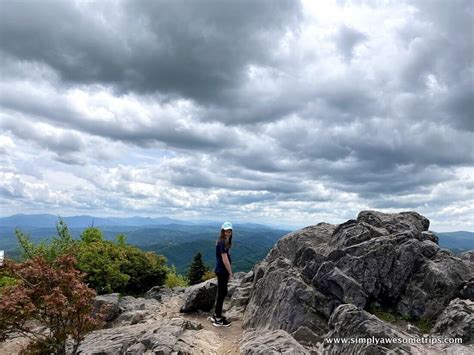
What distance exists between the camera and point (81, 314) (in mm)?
14617

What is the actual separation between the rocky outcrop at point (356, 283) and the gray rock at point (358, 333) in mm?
202

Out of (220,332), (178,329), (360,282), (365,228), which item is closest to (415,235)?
(365,228)

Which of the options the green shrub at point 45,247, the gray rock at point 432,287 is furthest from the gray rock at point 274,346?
the green shrub at point 45,247

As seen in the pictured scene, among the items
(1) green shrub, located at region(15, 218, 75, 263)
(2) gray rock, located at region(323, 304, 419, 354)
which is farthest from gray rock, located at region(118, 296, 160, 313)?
(1) green shrub, located at region(15, 218, 75, 263)

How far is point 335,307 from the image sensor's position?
17.3 meters

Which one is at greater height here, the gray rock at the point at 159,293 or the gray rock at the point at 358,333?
the gray rock at the point at 358,333

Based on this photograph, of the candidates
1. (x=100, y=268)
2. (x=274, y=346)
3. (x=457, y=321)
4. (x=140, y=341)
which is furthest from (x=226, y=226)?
(x=100, y=268)

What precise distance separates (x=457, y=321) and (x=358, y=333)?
5.46 metres

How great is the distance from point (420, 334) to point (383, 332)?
4.22 metres

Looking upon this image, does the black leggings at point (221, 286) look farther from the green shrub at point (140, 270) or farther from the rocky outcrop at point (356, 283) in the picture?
the green shrub at point (140, 270)

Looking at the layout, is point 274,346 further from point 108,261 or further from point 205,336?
point 108,261

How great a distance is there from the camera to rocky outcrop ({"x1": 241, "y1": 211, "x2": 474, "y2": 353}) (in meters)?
17.1

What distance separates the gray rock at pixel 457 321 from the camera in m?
14.6

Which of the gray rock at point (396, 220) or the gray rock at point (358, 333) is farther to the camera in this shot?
the gray rock at point (396, 220)
